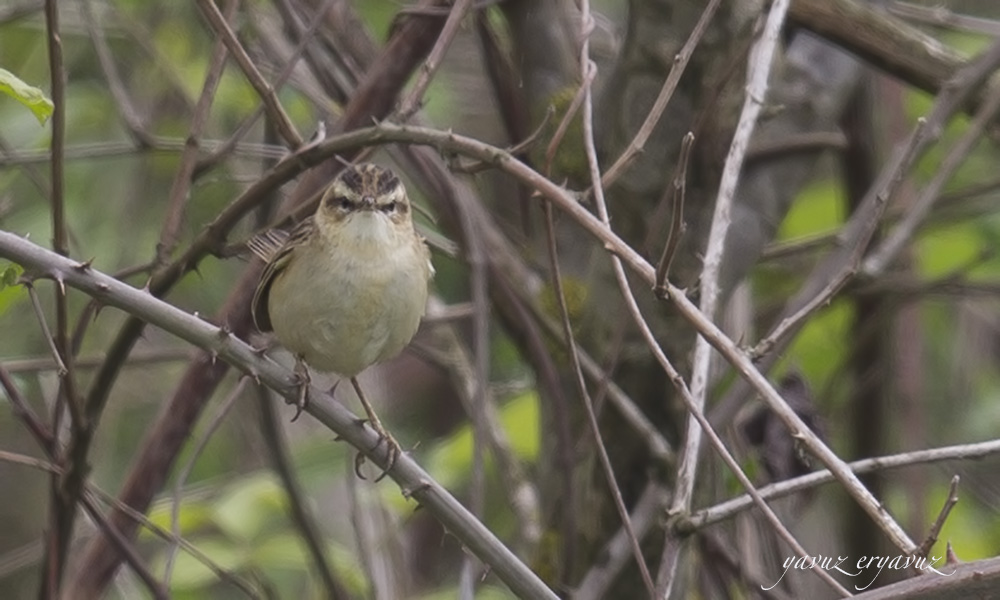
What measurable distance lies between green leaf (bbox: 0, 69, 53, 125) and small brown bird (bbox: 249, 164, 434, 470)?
0.92m

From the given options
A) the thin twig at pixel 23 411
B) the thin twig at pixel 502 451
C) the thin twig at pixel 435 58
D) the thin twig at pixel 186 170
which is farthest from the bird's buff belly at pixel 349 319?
the thin twig at pixel 502 451

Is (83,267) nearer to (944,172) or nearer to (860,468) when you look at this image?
(860,468)

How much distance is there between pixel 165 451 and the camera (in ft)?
12.2

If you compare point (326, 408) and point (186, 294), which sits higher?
point (186, 294)

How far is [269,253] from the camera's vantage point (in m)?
3.53

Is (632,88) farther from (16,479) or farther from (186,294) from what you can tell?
(16,479)

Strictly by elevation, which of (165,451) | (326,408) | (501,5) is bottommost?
(326,408)


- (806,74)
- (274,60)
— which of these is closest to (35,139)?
(274,60)

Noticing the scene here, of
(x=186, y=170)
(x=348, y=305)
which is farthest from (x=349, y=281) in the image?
(x=186, y=170)

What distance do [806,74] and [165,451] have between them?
229cm

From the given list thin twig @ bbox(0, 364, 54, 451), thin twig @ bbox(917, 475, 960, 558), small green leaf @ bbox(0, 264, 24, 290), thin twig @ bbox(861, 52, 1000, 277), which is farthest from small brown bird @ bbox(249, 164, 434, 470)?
thin twig @ bbox(861, 52, 1000, 277)

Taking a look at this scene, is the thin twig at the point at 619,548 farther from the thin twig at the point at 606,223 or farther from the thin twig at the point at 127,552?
the thin twig at the point at 127,552

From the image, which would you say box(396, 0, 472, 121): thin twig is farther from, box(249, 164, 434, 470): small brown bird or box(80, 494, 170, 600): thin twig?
box(80, 494, 170, 600): thin twig

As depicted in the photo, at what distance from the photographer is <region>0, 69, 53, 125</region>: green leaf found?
2365 millimetres
